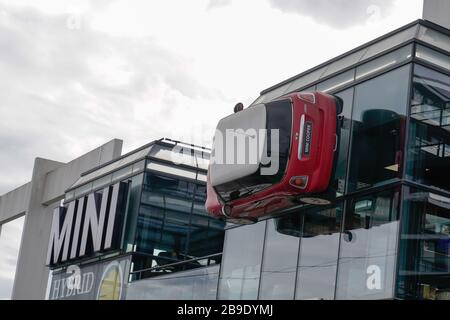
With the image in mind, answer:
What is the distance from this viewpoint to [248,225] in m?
18.6

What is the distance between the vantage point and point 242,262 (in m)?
18.5

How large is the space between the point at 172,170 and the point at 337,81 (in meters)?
11.3

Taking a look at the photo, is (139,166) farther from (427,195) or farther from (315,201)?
(427,195)

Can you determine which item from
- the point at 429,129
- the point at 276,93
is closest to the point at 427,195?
the point at 429,129

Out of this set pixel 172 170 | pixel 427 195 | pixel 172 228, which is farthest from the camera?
pixel 172 170

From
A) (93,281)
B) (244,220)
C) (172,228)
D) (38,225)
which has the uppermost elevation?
(38,225)

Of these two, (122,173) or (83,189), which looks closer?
(122,173)

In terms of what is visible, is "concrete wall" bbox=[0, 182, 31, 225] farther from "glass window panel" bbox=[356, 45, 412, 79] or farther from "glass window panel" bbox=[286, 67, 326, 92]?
"glass window panel" bbox=[356, 45, 412, 79]

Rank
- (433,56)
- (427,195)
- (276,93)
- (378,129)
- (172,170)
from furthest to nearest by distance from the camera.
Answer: (172,170)
(276,93)
(378,129)
(433,56)
(427,195)

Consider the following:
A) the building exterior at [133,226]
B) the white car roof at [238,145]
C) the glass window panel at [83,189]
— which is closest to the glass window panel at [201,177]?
the building exterior at [133,226]

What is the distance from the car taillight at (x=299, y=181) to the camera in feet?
51.7

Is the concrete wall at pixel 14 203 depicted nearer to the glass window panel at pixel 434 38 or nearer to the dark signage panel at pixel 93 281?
the dark signage panel at pixel 93 281

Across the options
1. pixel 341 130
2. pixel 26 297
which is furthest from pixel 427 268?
pixel 26 297
